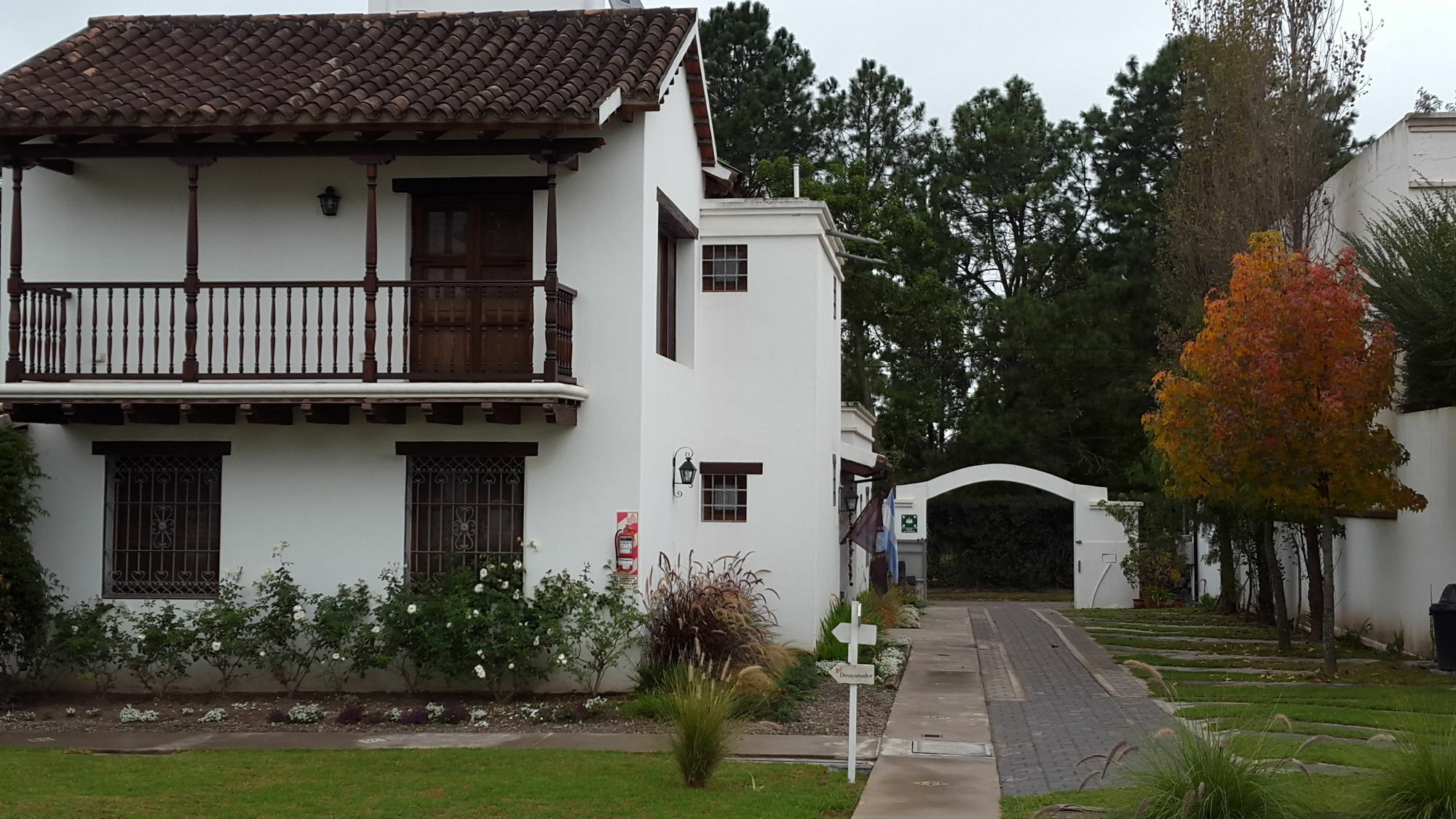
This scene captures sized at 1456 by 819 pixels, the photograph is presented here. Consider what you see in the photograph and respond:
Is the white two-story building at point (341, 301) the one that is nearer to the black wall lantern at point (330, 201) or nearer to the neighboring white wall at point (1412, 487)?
the black wall lantern at point (330, 201)

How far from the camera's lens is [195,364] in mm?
14297

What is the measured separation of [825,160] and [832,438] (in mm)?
24311

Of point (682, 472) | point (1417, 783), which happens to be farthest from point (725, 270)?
point (1417, 783)

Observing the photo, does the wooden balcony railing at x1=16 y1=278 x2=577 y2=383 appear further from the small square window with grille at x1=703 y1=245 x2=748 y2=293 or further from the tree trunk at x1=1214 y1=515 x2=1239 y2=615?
the tree trunk at x1=1214 y1=515 x2=1239 y2=615

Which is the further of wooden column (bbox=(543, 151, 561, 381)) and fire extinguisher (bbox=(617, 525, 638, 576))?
fire extinguisher (bbox=(617, 525, 638, 576))

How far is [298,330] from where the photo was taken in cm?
1530

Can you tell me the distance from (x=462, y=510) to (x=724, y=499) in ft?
14.2

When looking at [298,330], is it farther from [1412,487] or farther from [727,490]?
[1412,487]

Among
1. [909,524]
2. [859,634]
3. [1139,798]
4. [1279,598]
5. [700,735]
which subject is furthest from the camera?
[909,524]

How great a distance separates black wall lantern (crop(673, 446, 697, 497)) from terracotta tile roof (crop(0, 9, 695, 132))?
14.4 ft

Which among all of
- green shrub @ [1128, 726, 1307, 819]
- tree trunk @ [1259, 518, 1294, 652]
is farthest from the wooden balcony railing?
tree trunk @ [1259, 518, 1294, 652]

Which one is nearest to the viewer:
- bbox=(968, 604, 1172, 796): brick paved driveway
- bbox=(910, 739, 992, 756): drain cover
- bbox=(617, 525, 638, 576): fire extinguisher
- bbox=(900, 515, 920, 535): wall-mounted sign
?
bbox=(968, 604, 1172, 796): brick paved driveway

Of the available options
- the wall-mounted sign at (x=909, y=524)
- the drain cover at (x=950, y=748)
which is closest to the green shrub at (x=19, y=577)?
the drain cover at (x=950, y=748)

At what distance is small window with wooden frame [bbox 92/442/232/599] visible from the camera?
50.1ft
